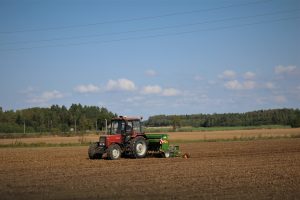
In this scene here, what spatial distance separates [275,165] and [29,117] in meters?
100

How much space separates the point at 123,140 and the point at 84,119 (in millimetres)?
75346

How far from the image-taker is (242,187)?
1457cm

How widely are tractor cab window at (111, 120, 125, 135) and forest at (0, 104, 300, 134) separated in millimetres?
57376

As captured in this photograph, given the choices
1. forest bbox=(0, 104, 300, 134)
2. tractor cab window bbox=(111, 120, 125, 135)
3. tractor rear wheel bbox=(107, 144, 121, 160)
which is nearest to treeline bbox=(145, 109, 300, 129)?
forest bbox=(0, 104, 300, 134)

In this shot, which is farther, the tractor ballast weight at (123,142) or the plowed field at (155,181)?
the tractor ballast weight at (123,142)

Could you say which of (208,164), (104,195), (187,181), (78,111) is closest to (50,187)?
(104,195)

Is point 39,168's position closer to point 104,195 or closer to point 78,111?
point 104,195

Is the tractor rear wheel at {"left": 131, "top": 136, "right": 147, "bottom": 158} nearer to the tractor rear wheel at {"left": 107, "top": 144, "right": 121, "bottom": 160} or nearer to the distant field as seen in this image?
the tractor rear wheel at {"left": 107, "top": 144, "right": 121, "bottom": 160}

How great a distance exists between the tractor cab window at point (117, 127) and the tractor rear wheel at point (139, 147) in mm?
861

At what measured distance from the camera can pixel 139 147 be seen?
85.8ft

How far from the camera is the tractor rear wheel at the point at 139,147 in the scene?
2580cm

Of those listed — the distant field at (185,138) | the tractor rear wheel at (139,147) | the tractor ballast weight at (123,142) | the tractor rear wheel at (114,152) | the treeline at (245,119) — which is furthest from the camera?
the treeline at (245,119)

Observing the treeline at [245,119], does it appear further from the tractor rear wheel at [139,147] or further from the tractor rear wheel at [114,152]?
the tractor rear wheel at [114,152]

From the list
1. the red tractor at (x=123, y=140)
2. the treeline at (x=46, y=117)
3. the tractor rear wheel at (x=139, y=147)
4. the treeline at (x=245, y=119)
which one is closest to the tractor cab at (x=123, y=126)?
the red tractor at (x=123, y=140)
